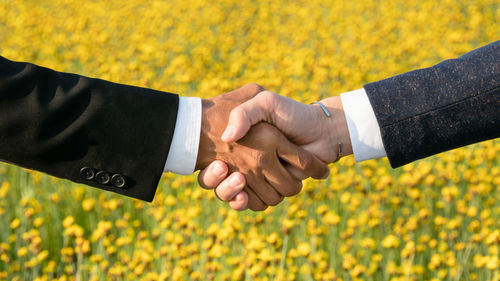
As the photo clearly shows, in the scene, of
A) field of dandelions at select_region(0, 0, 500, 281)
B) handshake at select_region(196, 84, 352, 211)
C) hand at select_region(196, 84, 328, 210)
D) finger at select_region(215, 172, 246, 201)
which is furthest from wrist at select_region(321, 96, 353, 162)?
field of dandelions at select_region(0, 0, 500, 281)

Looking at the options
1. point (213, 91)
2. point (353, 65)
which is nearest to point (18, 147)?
point (213, 91)

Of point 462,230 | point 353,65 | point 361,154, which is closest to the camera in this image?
point 361,154

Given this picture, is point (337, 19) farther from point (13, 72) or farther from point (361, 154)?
point (13, 72)

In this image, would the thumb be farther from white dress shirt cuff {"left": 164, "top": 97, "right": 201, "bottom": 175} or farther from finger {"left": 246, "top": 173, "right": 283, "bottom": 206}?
finger {"left": 246, "top": 173, "right": 283, "bottom": 206}

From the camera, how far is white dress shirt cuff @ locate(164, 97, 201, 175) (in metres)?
2.22

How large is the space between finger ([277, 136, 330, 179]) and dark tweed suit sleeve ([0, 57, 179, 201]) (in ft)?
1.44

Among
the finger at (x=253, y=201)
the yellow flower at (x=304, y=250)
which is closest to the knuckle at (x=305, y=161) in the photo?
the finger at (x=253, y=201)

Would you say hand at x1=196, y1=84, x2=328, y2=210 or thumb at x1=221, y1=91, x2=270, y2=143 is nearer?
thumb at x1=221, y1=91, x2=270, y2=143

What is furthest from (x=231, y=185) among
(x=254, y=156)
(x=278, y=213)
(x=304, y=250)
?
(x=278, y=213)

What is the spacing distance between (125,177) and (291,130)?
0.65 meters

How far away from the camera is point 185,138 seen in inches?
88.0

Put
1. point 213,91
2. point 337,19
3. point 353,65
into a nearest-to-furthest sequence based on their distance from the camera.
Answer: point 213,91
point 353,65
point 337,19

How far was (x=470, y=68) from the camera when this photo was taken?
2.13 meters

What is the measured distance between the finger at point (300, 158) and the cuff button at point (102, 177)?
0.64 m
